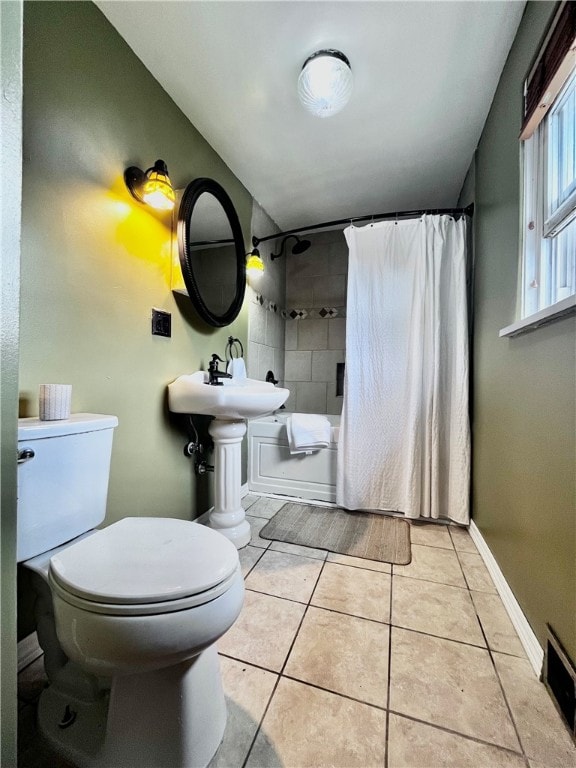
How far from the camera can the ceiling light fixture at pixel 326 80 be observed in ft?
4.04

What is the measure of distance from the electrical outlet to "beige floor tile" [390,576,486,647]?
1495mm

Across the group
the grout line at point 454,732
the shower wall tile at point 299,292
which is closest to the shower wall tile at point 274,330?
the shower wall tile at point 299,292

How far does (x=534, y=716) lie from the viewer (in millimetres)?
786

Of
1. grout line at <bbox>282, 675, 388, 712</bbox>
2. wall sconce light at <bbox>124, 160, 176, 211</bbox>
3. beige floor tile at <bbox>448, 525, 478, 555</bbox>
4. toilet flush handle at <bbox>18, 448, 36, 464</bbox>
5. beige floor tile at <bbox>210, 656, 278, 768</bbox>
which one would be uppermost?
wall sconce light at <bbox>124, 160, 176, 211</bbox>

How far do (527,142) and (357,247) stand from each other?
0.93 m

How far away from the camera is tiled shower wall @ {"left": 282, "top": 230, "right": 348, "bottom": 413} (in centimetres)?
284

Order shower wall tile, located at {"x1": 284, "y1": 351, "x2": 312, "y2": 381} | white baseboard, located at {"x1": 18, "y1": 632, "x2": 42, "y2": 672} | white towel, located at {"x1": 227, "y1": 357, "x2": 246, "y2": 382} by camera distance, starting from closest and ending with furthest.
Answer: white baseboard, located at {"x1": 18, "y1": 632, "x2": 42, "y2": 672} < white towel, located at {"x1": 227, "y1": 357, "x2": 246, "y2": 382} < shower wall tile, located at {"x1": 284, "y1": 351, "x2": 312, "y2": 381}

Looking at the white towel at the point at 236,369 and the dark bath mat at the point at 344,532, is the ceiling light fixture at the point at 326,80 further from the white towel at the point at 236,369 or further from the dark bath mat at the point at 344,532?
the dark bath mat at the point at 344,532

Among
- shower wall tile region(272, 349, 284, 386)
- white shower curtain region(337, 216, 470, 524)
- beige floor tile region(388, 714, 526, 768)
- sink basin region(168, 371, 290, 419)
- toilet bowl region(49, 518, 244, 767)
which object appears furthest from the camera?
shower wall tile region(272, 349, 284, 386)

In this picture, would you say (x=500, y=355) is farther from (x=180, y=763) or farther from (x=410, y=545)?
(x=180, y=763)

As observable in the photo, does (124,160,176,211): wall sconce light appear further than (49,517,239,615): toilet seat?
Yes

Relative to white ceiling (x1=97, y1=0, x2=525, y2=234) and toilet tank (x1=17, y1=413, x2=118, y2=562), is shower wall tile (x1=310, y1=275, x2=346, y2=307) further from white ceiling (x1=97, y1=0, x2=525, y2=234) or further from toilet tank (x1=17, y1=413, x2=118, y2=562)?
toilet tank (x1=17, y1=413, x2=118, y2=562)

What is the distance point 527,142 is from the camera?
1101 millimetres

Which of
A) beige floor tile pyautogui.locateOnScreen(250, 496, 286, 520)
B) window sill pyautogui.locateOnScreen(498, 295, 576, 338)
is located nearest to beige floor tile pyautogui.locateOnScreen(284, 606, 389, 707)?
beige floor tile pyautogui.locateOnScreen(250, 496, 286, 520)
